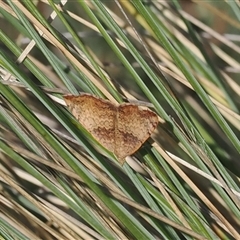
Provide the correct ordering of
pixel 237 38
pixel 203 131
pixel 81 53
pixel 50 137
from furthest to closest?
pixel 237 38 → pixel 203 131 → pixel 81 53 → pixel 50 137

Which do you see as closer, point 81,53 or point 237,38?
point 81,53

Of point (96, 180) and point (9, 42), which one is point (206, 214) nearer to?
point (96, 180)

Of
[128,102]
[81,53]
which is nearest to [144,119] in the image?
[128,102]

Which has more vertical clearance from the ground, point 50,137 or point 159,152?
point 50,137

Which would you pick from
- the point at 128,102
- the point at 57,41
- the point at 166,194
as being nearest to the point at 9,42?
the point at 57,41

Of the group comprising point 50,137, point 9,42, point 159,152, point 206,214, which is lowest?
point 206,214

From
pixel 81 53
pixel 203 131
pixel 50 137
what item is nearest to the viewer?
pixel 50 137

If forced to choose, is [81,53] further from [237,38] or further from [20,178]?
[237,38]
